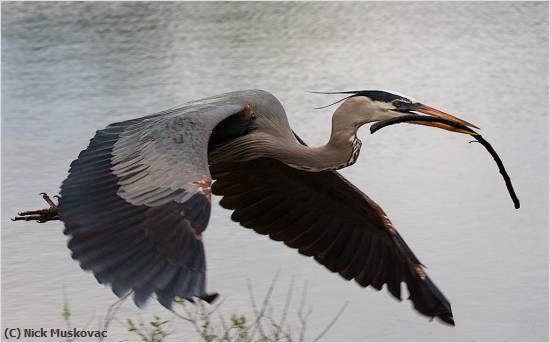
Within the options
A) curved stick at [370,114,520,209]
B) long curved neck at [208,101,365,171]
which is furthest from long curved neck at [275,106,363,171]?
curved stick at [370,114,520,209]

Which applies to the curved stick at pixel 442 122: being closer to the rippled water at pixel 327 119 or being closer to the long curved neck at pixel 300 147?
the long curved neck at pixel 300 147

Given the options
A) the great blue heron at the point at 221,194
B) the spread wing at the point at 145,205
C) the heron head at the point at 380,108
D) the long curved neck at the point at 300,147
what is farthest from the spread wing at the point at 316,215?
the spread wing at the point at 145,205

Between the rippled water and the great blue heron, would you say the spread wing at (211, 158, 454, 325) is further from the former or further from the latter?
the rippled water

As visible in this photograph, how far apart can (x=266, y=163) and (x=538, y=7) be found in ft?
29.6

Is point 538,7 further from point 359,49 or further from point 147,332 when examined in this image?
A: point 147,332

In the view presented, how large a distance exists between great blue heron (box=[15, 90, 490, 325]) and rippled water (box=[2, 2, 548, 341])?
72 centimetres

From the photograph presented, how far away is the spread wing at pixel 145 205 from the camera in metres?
3.94

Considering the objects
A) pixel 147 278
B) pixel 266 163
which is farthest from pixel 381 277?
pixel 147 278

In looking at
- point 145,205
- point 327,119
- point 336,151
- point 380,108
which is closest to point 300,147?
point 336,151

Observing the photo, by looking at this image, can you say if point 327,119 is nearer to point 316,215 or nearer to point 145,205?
point 316,215

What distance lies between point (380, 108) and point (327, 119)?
4.21 meters

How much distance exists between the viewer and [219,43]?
12.0 metres

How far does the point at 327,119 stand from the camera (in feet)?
31.3

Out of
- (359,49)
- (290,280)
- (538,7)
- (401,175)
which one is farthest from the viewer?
(538,7)
